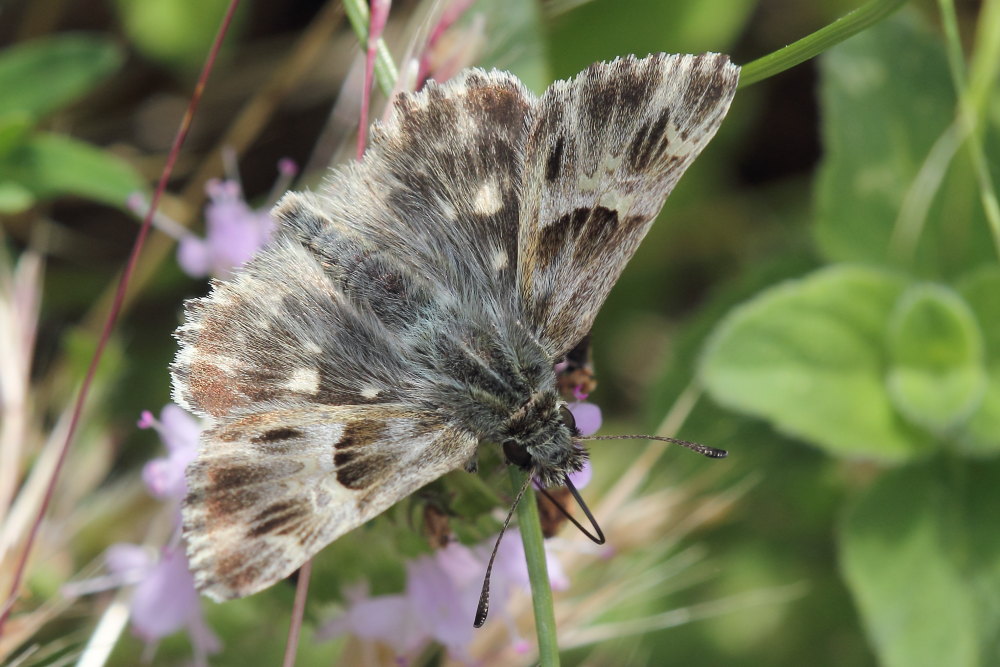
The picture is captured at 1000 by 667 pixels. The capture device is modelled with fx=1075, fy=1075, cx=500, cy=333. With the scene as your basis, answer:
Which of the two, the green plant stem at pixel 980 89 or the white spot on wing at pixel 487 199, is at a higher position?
the white spot on wing at pixel 487 199

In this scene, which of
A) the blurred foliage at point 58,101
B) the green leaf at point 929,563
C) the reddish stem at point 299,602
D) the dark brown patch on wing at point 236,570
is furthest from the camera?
the blurred foliage at point 58,101

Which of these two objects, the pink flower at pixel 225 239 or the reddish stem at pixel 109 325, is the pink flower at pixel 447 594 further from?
the pink flower at pixel 225 239

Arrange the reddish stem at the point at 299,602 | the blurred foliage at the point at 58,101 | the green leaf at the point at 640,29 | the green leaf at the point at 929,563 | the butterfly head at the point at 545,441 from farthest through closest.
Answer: the green leaf at the point at 640,29
the blurred foliage at the point at 58,101
the green leaf at the point at 929,563
the reddish stem at the point at 299,602
the butterfly head at the point at 545,441

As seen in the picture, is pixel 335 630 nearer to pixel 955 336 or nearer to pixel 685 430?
pixel 685 430

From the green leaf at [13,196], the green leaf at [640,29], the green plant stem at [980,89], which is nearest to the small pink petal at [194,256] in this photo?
the green leaf at [13,196]

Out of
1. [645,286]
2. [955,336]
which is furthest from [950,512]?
[645,286]

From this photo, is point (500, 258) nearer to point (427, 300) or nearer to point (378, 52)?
point (427, 300)

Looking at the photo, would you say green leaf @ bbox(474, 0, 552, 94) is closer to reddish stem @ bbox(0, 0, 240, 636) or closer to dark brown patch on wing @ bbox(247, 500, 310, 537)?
reddish stem @ bbox(0, 0, 240, 636)
